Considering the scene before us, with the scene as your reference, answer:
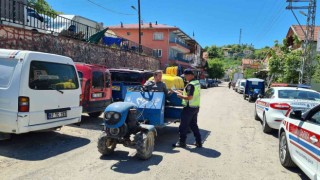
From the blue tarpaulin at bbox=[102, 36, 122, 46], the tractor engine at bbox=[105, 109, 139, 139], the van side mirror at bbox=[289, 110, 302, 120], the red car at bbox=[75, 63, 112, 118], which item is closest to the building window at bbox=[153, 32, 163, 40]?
the blue tarpaulin at bbox=[102, 36, 122, 46]

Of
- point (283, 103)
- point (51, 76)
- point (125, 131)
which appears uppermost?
point (51, 76)

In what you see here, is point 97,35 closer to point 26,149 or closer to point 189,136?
point 189,136

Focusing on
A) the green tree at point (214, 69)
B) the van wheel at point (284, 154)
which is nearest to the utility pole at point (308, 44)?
the van wheel at point (284, 154)

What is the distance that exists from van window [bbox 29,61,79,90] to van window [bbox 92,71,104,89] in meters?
2.04

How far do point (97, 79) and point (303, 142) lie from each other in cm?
710

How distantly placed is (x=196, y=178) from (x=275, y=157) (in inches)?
101

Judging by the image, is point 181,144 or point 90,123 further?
point 90,123

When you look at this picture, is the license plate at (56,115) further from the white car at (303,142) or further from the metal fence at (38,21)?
the metal fence at (38,21)

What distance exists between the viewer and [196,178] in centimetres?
573

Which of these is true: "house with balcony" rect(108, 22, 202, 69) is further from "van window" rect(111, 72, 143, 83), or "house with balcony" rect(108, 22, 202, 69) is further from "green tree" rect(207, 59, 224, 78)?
"van window" rect(111, 72, 143, 83)

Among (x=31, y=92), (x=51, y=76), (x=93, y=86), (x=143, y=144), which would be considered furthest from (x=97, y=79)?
(x=143, y=144)

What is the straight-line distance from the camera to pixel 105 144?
6.80 metres

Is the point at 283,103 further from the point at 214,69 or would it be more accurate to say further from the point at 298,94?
the point at 214,69

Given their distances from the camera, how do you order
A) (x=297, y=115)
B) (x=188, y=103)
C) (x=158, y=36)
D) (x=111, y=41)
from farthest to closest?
(x=158, y=36)
(x=111, y=41)
(x=188, y=103)
(x=297, y=115)
